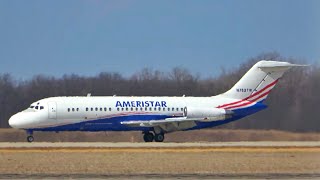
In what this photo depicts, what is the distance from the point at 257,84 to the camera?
59281mm

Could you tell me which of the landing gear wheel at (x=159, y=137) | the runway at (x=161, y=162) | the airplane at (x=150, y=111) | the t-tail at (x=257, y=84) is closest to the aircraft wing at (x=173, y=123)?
the airplane at (x=150, y=111)

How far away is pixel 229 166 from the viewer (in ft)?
106

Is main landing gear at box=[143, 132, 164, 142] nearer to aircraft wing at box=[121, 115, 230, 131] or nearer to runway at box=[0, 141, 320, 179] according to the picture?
aircraft wing at box=[121, 115, 230, 131]

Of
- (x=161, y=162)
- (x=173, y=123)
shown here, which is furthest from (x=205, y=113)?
(x=161, y=162)

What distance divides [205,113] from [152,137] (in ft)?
13.1

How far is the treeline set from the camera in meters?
58.1

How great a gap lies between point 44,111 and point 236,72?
26.2 metres

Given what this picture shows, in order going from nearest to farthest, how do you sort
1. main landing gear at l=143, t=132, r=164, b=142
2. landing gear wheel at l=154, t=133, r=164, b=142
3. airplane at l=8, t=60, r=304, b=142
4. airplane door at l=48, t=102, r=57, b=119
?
airplane door at l=48, t=102, r=57, b=119
airplane at l=8, t=60, r=304, b=142
landing gear wheel at l=154, t=133, r=164, b=142
main landing gear at l=143, t=132, r=164, b=142

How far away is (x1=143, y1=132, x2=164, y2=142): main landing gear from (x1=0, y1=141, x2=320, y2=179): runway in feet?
38.1

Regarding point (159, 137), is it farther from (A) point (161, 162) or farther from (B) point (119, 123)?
(A) point (161, 162)

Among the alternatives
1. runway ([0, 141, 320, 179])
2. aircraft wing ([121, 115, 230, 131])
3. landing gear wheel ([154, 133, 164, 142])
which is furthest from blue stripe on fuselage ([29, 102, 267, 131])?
runway ([0, 141, 320, 179])

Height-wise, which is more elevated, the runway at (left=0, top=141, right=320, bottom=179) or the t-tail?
the t-tail

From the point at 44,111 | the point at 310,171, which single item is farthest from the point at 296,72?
the point at 310,171

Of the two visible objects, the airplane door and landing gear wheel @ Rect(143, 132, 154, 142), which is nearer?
the airplane door
